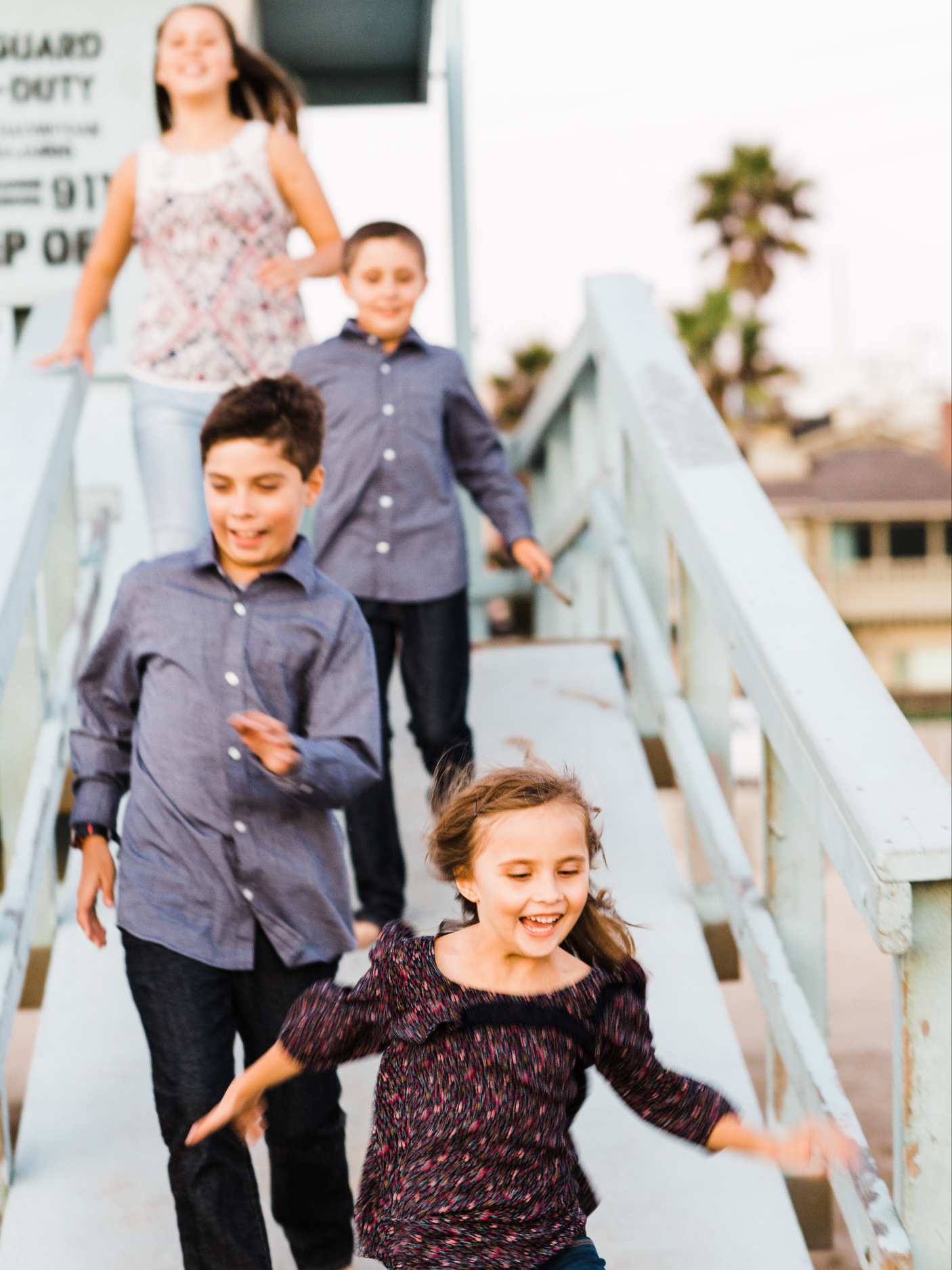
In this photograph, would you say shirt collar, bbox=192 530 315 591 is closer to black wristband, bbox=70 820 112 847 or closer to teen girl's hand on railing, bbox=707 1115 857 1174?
black wristband, bbox=70 820 112 847

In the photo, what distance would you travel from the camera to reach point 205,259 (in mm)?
3320

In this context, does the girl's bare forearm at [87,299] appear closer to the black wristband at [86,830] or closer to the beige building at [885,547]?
the black wristband at [86,830]

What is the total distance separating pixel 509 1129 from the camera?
1.69 m

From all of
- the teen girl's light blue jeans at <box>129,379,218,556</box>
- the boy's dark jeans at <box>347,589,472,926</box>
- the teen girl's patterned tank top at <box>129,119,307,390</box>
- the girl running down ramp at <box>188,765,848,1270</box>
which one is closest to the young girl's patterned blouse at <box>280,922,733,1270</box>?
the girl running down ramp at <box>188,765,848,1270</box>

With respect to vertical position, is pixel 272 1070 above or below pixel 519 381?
below

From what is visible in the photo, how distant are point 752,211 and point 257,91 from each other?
125ft

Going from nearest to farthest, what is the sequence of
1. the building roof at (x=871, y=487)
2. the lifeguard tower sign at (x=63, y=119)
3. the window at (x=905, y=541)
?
the lifeguard tower sign at (x=63, y=119) → the building roof at (x=871, y=487) → the window at (x=905, y=541)

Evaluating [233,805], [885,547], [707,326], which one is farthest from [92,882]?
[885,547]

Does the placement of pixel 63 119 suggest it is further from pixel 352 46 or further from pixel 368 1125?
pixel 368 1125

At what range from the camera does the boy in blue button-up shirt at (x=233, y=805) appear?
80.0 inches

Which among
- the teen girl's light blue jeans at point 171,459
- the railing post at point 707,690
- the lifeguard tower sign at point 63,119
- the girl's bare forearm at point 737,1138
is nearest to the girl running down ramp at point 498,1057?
the girl's bare forearm at point 737,1138

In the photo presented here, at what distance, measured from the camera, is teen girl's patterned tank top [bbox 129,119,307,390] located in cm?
329

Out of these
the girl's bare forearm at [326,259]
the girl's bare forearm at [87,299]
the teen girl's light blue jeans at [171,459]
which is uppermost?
the girl's bare forearm at [326,259]

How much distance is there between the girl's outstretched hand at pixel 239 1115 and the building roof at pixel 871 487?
37.2 meters
